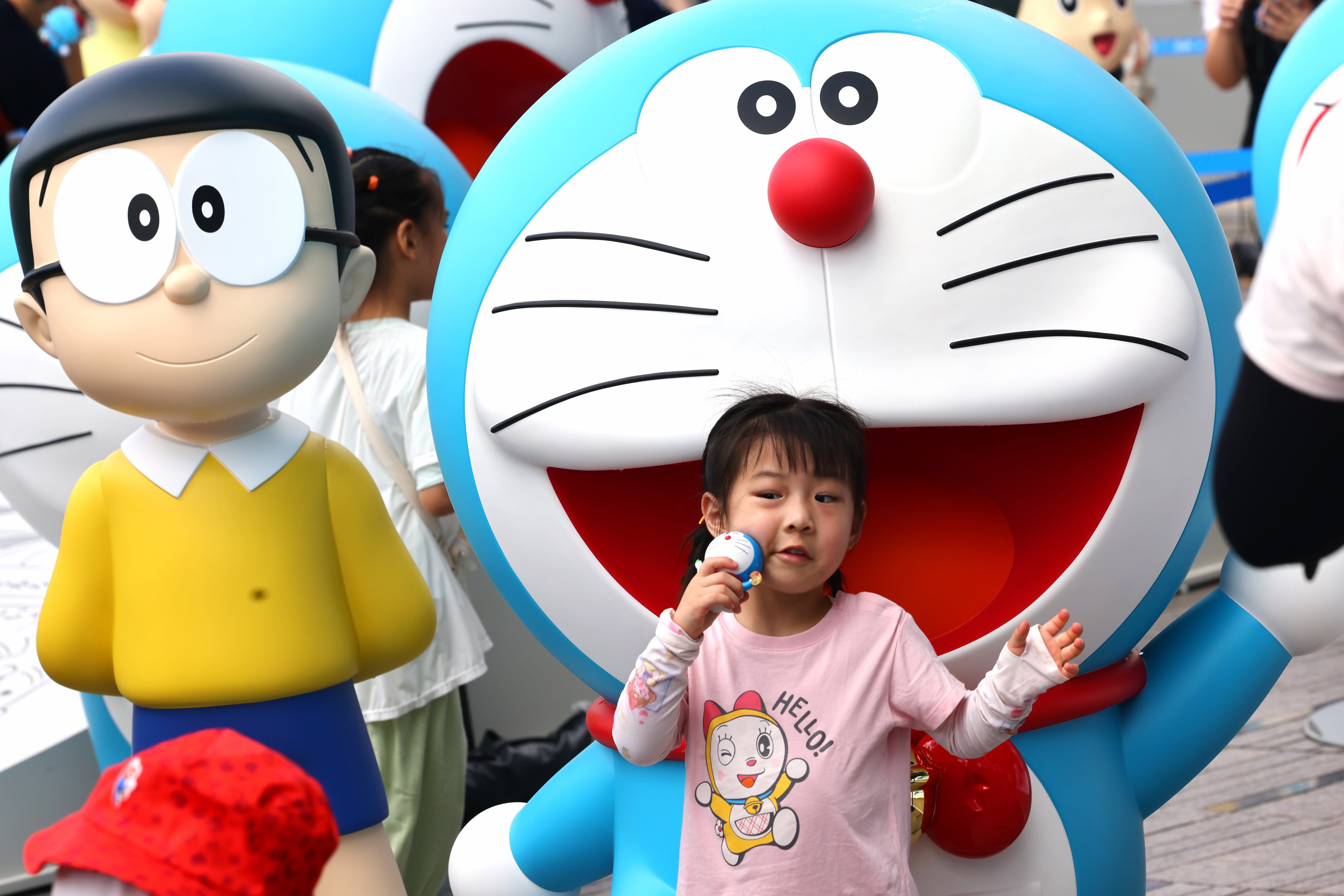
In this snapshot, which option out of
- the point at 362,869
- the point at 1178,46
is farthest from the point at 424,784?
the point at 1178,46

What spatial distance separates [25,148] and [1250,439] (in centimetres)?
163

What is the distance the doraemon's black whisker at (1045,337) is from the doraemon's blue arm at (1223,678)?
1.66 ft

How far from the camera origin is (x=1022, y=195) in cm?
191

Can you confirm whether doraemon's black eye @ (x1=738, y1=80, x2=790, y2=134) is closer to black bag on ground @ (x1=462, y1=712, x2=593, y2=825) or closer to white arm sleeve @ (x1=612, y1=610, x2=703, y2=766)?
white arm sleeve @ (x1=612, y1=610, x2=703, y2=766)

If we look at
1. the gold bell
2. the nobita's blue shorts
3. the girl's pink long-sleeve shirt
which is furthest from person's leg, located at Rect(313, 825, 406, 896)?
the gold bell

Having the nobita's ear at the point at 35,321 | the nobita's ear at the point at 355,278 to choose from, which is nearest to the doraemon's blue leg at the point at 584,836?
the nobita's ear at the point at 355,278

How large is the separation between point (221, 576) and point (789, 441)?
852mm

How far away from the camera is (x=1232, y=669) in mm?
2166

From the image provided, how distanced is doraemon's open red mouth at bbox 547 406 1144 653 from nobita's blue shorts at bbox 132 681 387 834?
0.45 meters

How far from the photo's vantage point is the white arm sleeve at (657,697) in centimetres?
164

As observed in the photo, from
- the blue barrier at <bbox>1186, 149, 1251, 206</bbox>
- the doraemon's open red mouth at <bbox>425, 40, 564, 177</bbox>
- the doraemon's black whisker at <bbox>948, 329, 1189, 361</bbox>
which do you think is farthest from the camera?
the blue barrier at <bbox>1186, 149, 1251, 206</bbox>

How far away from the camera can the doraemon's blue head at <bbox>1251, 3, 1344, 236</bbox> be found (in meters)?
2.74

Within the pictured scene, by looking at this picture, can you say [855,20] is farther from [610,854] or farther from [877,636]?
[610,854]

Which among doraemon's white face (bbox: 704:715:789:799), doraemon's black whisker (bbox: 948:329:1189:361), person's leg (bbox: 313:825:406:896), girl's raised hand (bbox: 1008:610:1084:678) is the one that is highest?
doraemon's black whisker (bbox: 948:329:1189:361)
